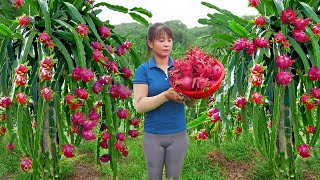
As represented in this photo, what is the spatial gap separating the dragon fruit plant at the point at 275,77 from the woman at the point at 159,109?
36cm

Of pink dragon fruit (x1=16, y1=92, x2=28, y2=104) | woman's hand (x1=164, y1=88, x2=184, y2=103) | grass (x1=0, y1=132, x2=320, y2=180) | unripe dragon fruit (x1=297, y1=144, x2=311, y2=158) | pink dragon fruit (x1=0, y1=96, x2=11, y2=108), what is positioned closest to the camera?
woman's hand (x1=164, y1=88, x2=184, y2=103)

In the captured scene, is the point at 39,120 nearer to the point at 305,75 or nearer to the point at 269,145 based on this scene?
the point at 269,145

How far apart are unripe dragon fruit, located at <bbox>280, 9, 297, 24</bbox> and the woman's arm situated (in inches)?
33.2

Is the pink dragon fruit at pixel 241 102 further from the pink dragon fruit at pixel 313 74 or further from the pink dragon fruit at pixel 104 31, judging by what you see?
the pink dragon fruit at pixel 104 31

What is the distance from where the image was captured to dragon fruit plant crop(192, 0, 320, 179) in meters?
2.08

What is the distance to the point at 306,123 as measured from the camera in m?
2.43

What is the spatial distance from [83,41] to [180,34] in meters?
17.0

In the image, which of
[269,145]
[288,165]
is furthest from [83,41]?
[288,165]

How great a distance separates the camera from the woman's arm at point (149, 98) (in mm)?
1647

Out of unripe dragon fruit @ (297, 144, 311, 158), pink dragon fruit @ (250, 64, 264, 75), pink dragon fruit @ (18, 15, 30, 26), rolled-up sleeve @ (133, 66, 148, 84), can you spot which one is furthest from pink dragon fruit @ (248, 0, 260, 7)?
pink dragon fruit @ (18, 15, 30, 26)

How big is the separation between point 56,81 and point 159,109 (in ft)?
1.79

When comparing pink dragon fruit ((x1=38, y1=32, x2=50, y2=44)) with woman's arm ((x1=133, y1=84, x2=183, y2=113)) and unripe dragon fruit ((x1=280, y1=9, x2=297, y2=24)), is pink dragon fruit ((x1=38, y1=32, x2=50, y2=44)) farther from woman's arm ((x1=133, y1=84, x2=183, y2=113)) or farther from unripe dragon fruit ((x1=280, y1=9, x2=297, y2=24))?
unripe dragon fruit ((x1=280, y1=9, x2=297, y2=24))

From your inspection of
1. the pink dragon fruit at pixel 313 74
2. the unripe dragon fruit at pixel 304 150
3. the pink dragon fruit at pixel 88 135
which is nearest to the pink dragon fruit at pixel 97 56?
the pink dragon fruit at pixel 88 135

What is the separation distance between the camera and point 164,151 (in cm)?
191
